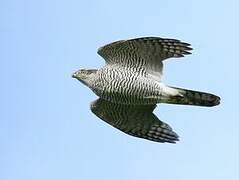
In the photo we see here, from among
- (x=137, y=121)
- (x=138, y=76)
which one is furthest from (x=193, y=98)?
(x=137, y=121)

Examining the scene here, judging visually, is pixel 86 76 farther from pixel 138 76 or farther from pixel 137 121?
pixel 137 121

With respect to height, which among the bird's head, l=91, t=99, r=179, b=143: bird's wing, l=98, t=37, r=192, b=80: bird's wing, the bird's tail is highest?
l=98, t=37, r=192, b=80: bird's wing

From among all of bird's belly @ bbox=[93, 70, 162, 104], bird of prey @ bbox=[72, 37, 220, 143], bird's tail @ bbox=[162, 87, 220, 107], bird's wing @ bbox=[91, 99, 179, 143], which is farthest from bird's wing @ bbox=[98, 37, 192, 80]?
bird's wing @ bbox=[91, 99, 179, 143]

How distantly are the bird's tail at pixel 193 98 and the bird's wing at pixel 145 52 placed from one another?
604 millimetres

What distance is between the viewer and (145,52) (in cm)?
1571

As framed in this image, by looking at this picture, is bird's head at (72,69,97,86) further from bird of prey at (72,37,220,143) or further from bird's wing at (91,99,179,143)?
bird's wing at (91,99,179,143)

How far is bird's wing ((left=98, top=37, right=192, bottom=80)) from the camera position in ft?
50.7

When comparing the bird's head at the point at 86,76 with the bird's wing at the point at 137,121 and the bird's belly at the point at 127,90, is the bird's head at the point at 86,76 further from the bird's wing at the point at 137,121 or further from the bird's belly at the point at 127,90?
the bird's wing at the point at 137,121

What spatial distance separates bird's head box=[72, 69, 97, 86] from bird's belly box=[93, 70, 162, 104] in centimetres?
29

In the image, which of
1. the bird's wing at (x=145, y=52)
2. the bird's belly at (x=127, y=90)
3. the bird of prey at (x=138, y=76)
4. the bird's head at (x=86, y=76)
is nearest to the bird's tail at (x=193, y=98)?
the bird of prey at (x=138, y=76)

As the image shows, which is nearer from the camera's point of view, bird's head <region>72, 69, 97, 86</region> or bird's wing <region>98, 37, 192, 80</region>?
bird's wing <region>98, 37, 192, 80</region>

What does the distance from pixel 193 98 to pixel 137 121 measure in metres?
1.72

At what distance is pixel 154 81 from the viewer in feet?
51.4

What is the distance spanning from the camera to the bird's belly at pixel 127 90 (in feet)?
50.4
